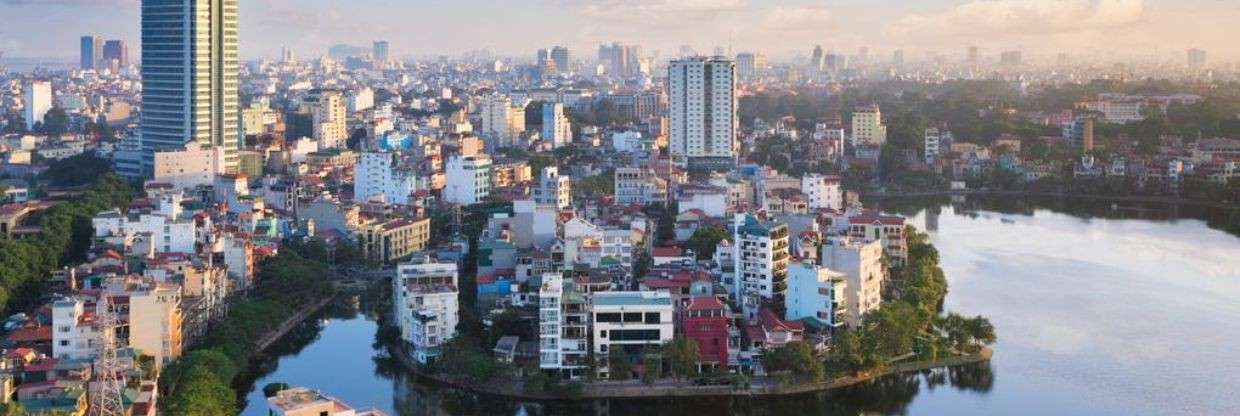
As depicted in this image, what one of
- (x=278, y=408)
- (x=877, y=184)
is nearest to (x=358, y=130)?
(x=877, y=184)

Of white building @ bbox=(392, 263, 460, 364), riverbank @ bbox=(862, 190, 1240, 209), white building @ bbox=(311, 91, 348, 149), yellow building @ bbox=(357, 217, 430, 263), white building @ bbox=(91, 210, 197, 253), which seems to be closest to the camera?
white building @ bbox=(392, 263, 460, 364)

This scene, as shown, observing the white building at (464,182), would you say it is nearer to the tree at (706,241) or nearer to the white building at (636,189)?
the white building at (636,189)

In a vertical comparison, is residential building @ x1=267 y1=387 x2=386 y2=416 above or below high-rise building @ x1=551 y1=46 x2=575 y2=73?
below

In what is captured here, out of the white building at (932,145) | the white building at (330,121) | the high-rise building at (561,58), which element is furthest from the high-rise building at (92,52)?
the white building at (932,145)

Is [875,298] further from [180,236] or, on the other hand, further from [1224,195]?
[1224,195]

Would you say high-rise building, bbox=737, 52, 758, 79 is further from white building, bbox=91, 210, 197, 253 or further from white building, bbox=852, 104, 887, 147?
white building, bbox=91, 210, 197, 253

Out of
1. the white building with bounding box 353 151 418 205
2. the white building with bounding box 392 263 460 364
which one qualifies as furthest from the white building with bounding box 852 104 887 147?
the white building with bounding box 392 263 460 364
